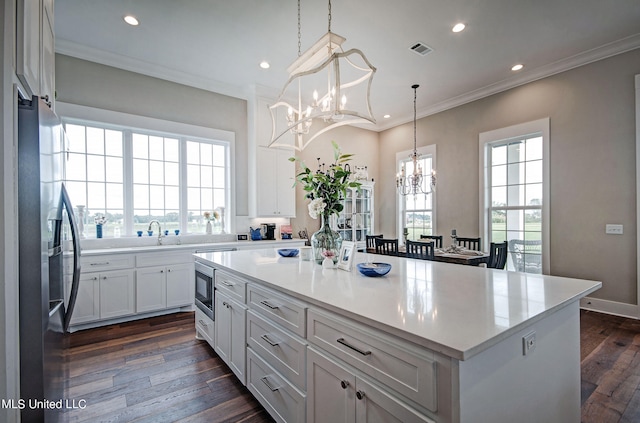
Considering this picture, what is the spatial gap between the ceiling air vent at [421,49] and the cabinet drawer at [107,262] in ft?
14.2

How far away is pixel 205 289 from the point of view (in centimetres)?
270

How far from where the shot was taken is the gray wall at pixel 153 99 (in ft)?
11.9

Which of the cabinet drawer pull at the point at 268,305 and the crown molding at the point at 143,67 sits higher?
the crown molding at the point at 143,67

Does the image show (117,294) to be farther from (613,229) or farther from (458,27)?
(613,229)

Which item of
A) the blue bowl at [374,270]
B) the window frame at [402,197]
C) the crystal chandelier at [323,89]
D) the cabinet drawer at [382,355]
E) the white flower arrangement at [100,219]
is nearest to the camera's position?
A: the cabinet drawer at [382,355]

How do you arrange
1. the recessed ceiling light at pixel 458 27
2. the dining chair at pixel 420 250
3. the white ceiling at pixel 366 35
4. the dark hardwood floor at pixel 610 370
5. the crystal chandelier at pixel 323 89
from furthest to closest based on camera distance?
the dining chair at pixel 420 250, the recessed ceiling light at pixel 458 27, the white ceiling at pixel 366 35, the crystal chandelier at pixel 323 89, the dark hardwood floor at pixel 610 370

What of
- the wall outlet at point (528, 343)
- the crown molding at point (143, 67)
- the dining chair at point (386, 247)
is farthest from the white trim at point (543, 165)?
the crown molding at point (143, 67)

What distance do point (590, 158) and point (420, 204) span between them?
2.73m

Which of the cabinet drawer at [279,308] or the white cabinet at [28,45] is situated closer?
the white cabinet at [28,45]

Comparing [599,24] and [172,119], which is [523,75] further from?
[172,119]

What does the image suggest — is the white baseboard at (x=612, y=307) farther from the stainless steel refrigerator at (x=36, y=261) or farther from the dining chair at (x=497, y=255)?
the stainless steel refrigerator at (x=36, y=261)

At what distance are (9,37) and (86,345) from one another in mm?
2958

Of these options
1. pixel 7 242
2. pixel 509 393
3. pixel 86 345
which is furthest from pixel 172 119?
pixel 509 393

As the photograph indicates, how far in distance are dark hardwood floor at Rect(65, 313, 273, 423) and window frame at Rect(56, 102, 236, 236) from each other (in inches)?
67.1
